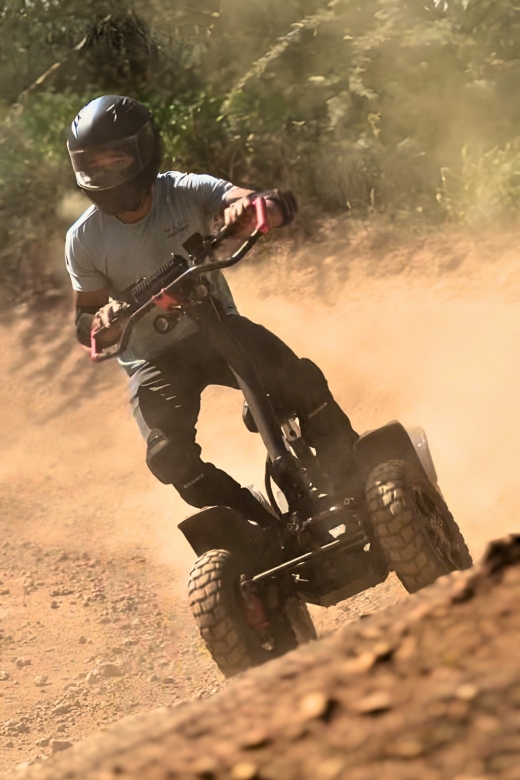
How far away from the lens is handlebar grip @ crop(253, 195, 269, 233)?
4078mm

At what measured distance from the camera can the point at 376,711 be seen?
6.41ft

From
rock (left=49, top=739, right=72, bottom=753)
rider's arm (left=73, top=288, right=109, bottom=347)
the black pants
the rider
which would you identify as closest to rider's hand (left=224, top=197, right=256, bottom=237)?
the rider

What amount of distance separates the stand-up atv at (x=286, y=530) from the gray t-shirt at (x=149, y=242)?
25 cm

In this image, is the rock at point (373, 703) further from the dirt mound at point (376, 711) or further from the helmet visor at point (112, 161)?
the helmet visor at point (112, 161)

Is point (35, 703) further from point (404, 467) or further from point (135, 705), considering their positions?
point (404, 467)

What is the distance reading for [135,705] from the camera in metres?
5.39

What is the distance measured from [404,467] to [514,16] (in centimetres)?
781

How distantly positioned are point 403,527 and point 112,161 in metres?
2.06

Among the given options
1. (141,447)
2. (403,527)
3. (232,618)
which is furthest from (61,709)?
(141,447)

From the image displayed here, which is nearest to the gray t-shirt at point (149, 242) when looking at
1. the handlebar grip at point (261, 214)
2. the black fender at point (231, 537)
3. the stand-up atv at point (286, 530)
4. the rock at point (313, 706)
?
the stand-up atv at point (286, 530)

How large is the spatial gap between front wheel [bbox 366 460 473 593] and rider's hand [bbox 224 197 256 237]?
3.97 ft

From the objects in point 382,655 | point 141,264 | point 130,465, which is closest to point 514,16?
point 130,465

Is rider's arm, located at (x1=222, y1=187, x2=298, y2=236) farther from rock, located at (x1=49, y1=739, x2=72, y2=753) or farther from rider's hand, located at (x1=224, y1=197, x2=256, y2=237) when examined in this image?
rock, located at (x1=49, y1=739, x2=72, y2=753)

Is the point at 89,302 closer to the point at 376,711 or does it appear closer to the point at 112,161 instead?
the point at 112,161
